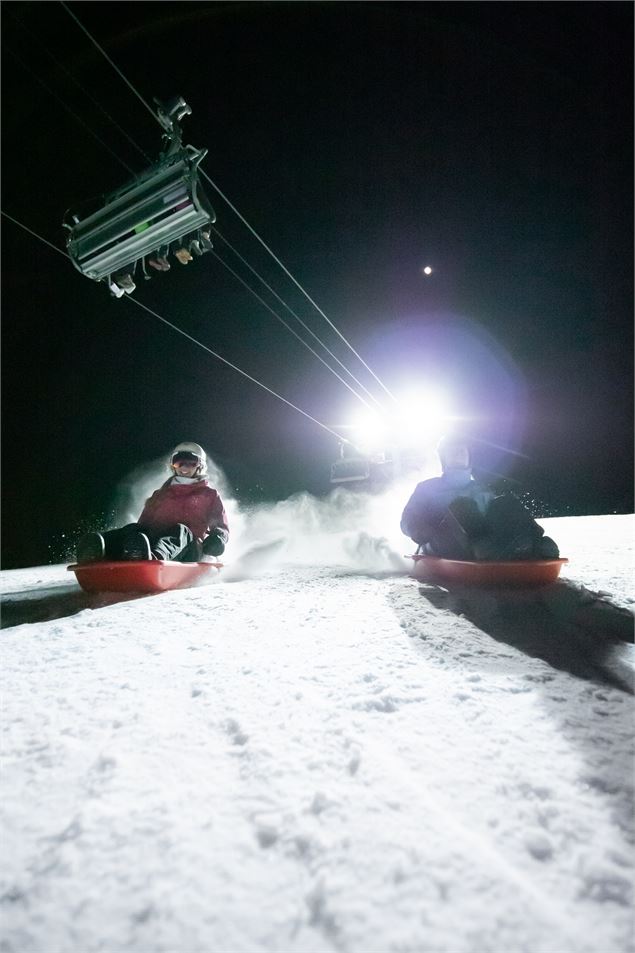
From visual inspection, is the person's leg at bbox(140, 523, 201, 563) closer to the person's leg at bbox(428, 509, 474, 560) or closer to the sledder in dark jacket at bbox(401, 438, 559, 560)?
the sledder in dark jacket at bbox(401, 438, 559, 560)

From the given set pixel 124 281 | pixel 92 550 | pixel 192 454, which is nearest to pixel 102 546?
pixel 92 550

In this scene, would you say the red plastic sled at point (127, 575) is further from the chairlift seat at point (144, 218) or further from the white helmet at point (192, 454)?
the chairlift seat at point (144, 218)

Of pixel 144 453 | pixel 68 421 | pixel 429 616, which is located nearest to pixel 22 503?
pixel 68 421

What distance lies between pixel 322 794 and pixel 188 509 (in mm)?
3939

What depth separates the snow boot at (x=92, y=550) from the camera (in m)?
3.52

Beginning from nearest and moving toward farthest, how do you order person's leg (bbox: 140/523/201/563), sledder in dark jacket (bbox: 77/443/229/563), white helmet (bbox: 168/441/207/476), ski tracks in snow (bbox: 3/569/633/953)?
ski tracks in snow (bbox: 3/569/633/953) < person's leg (bbox: 140/523/201/563) < sledder in dark jacket (bbox: 77/443/229/563) < white helmet (bbox: 168/441/207/476)

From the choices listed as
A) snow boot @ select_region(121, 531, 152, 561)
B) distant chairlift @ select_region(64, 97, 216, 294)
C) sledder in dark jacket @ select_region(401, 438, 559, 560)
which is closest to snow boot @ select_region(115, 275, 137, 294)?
distant chairlift @ select_region(64, 97, 216, 294)

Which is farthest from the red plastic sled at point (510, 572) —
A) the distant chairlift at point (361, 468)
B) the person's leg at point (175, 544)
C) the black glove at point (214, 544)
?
the distant chairlift at point (361, 468)

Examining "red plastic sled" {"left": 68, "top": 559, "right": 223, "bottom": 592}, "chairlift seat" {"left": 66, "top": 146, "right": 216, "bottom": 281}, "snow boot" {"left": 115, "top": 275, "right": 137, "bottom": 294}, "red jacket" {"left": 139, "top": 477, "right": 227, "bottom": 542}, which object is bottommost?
"red plastic sled" {"left": 68, "top": 559, "right": 223, "bottom": 592}

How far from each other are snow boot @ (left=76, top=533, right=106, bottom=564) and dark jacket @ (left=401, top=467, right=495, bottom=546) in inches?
115

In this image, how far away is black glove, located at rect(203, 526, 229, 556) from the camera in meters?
4.33

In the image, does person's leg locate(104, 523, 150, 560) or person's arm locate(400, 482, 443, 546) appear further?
person's arm locate(400, 482, 443, 546)

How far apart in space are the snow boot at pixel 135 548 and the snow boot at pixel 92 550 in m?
0.21

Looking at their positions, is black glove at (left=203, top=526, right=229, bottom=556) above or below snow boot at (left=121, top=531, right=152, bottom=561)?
below
